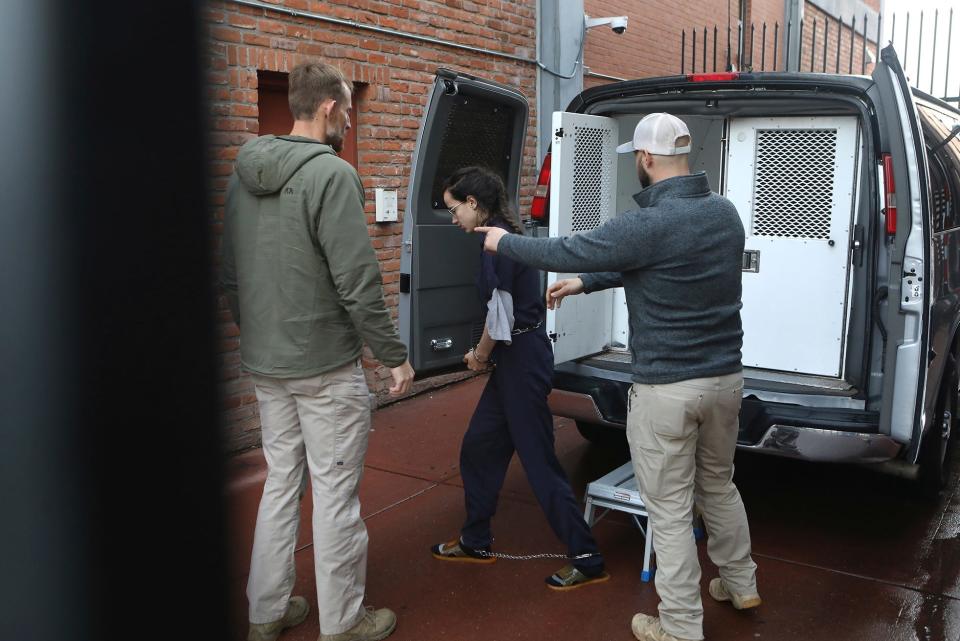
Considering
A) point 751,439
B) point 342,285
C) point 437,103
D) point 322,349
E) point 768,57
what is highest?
point 768,57

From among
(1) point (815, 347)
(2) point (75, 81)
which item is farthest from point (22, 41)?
(1) point (815, 347)

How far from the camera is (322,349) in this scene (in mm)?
3332

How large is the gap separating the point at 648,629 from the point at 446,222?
2028 millimetres

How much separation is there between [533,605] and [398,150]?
4.00 metres

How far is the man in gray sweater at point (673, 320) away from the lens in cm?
329

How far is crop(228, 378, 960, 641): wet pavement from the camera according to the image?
3.77 meters

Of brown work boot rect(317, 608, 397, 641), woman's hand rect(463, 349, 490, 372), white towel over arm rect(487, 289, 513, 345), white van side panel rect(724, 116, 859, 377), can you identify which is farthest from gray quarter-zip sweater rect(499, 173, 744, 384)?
white van side panel rect(724, 116, 859, 377)

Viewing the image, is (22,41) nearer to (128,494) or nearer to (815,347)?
(128,494)

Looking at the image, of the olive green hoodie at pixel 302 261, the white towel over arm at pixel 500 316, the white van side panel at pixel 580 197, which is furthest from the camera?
the white van side panel at pixel 580 197

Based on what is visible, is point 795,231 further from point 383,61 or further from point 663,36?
point 663,36

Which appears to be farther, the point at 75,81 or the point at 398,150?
the point at 398,150

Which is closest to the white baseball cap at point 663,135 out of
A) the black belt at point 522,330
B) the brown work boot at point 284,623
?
the black belt at point 522,330

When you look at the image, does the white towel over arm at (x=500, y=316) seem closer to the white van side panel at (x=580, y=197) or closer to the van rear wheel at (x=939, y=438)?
the white van side panel at (x=580, y=197)

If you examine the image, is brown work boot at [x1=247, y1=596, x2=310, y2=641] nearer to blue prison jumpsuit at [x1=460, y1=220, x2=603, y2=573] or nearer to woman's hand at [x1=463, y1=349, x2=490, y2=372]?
blue prison jumpsuit at [x1=460, y1=220, x2=603, y2=573]
